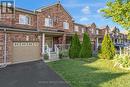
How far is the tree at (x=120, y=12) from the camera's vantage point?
15.1 m

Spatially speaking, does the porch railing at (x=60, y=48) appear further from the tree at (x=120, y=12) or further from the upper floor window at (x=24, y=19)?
the tree at (x=120, y=12)

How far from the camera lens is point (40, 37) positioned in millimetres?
24953

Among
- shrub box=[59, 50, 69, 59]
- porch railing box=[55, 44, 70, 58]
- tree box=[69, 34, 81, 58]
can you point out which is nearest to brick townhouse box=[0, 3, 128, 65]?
porch railing box=[55, 44, 70, 58]

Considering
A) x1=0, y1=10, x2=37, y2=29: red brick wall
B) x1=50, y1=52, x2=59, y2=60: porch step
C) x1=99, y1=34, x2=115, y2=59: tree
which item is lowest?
x1=50, y1=52, x2=59, y2=60: porch step

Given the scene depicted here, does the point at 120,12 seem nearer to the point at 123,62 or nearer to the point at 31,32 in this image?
the point at 123,62

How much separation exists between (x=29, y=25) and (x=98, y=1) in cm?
1069

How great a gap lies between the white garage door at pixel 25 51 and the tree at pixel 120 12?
10.7m

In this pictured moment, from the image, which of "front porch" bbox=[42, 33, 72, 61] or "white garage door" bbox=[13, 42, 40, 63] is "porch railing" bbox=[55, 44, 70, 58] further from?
"white garage door" bbox=[13, 42, 40, 63]

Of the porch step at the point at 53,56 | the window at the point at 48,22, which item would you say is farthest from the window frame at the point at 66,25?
the porch step at the point at 53,56

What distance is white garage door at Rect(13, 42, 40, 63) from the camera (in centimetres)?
2100

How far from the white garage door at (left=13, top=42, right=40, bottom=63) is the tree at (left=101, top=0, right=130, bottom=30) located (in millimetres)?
10719

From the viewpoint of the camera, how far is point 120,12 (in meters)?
15.3

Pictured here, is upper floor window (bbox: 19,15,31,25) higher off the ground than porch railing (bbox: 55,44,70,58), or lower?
higher

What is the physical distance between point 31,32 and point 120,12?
39.7 feet
